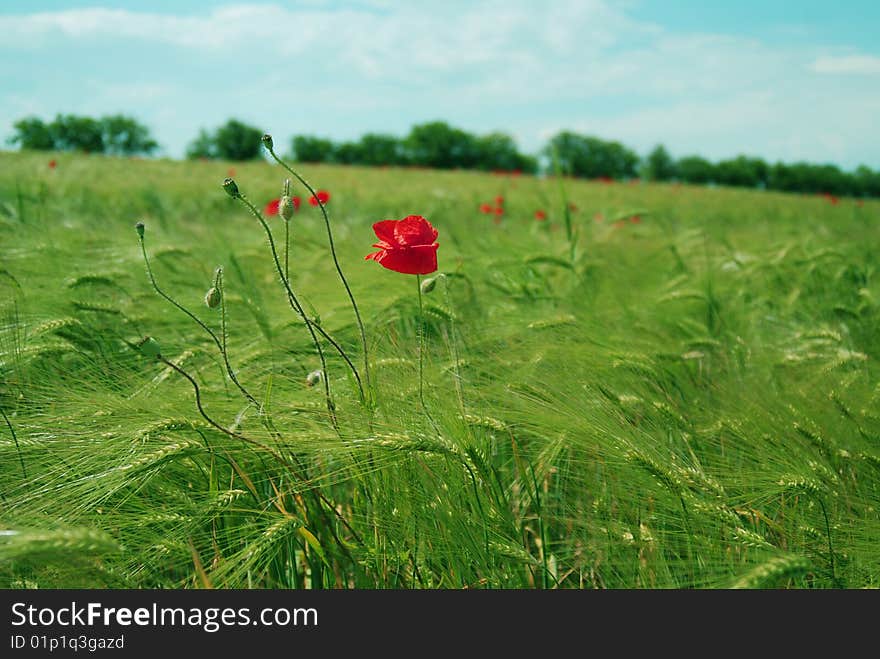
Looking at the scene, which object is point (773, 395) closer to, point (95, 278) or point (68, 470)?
point (68, 470)

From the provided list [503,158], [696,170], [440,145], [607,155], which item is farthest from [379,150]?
[696,170]

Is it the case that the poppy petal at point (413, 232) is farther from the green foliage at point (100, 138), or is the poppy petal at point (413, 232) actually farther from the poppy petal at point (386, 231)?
the green foliage at point (100, 138)

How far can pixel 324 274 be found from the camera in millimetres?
2363

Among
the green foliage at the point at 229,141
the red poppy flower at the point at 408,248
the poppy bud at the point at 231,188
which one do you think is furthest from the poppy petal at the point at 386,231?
the green foliage at the point at 229,141

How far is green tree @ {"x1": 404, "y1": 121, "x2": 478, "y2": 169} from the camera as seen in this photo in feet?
142

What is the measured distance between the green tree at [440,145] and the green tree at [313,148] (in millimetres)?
5523

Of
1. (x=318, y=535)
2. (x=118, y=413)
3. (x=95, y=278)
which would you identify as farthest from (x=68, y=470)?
(x=95, y=278)

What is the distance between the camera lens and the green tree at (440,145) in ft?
142

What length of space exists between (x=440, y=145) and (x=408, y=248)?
46510mm

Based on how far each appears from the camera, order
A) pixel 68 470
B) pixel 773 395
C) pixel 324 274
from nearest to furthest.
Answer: pixel 68 470 < pixel 773 395 < pixel 324 274

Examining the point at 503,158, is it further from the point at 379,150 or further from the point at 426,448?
the point at 426,448

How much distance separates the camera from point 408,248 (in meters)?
1.13

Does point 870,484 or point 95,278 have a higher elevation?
point 95,278

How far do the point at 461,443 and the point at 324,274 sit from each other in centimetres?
140
